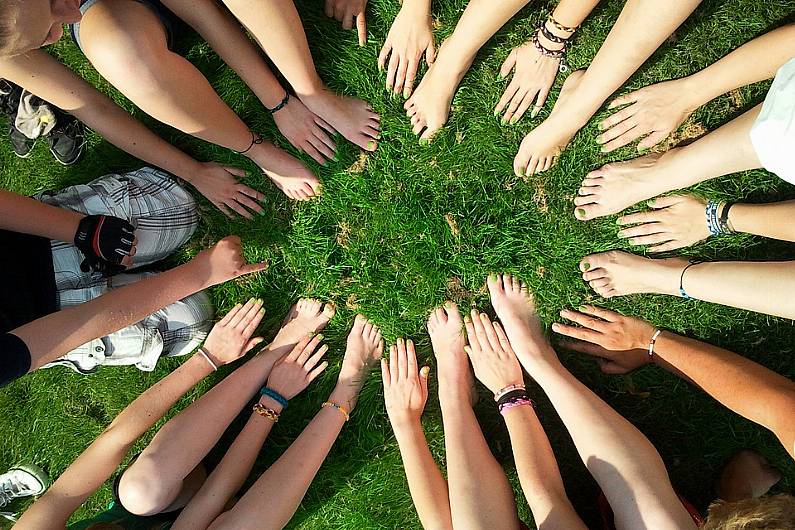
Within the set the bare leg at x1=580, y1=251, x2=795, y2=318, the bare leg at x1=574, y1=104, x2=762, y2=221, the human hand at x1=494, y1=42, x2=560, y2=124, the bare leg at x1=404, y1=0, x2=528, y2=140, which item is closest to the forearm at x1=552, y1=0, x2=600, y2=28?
the human hand at x1=494, y1=42, x2=560, y2=124

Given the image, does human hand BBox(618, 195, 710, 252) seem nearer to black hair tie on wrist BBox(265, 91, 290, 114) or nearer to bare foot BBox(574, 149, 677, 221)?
bare foot BBox(574, 149, 677, 221)

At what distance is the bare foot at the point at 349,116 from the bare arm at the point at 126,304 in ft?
2.15

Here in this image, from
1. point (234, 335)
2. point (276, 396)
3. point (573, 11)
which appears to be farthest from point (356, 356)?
point (573, 11)

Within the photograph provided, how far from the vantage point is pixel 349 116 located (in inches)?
94.2

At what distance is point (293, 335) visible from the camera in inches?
100.0

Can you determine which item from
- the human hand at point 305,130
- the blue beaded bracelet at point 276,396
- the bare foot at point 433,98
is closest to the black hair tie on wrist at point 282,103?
the human hand at point 305,130

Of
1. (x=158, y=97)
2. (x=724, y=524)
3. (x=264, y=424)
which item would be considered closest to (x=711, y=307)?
(x=724, y=524)

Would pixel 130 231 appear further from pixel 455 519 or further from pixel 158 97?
pixel 455 519

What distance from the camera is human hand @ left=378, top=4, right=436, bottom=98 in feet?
7.57

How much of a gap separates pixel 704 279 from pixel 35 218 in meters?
2.40

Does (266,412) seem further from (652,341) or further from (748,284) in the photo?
(748,284)

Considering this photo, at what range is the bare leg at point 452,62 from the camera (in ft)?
6.56

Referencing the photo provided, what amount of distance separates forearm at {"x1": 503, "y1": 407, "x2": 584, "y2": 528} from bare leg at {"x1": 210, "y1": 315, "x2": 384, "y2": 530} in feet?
2.12

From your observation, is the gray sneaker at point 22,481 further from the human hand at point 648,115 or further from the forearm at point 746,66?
the forearm at point 746,66
